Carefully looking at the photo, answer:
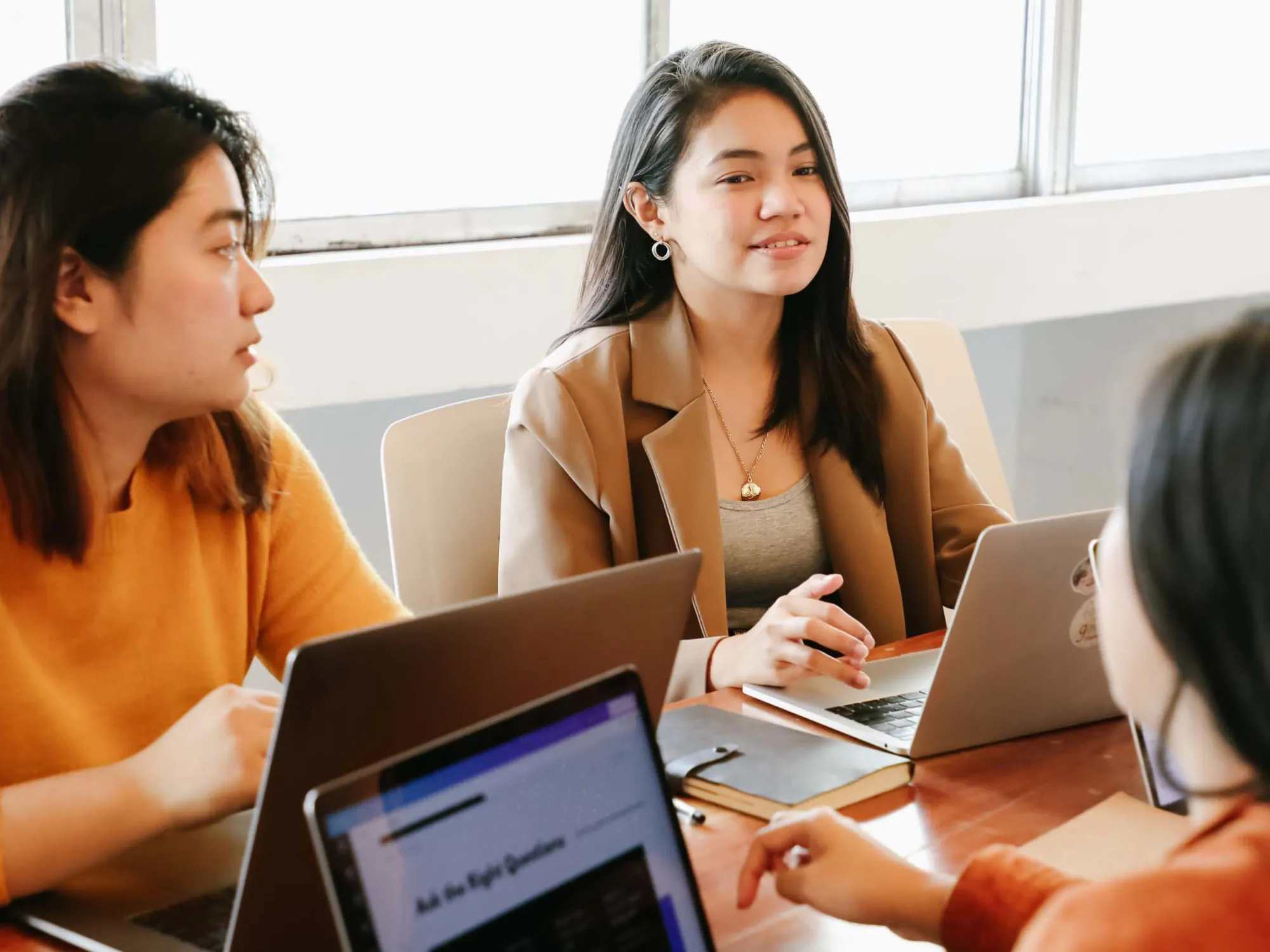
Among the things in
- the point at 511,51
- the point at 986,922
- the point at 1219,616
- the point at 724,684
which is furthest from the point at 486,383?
the point at 1219,616

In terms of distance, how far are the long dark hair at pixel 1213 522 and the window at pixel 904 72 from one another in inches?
99.8

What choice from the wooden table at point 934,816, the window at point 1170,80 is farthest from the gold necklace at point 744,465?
the window at point 1170,80

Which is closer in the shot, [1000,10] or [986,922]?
[986,922]

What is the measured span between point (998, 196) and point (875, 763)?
2659 millimetres

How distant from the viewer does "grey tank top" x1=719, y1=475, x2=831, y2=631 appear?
200cm

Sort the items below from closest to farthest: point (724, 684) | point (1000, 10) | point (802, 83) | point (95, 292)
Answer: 1. point (95, 292)
2. point (724, 684)
3. point (802, 83)
4. point (1000, 10)

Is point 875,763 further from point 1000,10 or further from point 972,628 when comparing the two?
point 1000,10

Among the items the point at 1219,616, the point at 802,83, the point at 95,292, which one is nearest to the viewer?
the point at 1219,616

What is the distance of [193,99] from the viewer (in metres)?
1.38

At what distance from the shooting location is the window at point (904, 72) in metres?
3.32

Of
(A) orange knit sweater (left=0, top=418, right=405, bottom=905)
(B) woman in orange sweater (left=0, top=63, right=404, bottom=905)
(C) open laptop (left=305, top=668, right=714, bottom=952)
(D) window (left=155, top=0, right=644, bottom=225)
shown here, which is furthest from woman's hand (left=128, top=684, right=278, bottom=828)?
(D) window (left=155, top=0, right=644, bottom=225)

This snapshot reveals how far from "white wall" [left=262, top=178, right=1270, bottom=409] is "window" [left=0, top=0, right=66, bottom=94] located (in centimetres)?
46

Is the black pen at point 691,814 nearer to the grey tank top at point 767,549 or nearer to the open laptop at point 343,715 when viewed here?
the open laptop at point 343,715

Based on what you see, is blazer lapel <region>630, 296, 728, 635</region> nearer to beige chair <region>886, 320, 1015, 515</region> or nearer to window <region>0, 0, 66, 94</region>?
beige chair <region>886, 320, 1015, 515</region>
